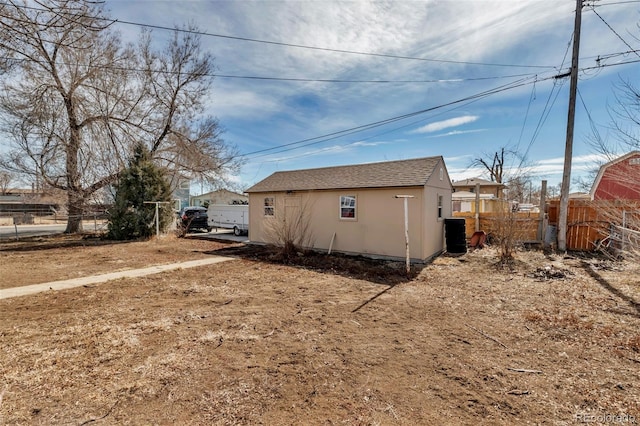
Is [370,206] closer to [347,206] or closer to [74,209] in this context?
[347,206]

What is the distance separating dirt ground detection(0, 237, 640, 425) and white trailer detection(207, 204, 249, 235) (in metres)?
9.95

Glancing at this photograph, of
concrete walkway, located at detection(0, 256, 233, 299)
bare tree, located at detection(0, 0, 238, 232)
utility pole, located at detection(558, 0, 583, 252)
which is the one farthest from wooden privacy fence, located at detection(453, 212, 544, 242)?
bare tree, located at detection(0, 0, 238, 232)

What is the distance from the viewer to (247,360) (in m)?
3.32

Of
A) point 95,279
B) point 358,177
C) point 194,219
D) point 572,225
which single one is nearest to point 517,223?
point 572,225

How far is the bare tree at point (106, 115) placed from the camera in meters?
13.9

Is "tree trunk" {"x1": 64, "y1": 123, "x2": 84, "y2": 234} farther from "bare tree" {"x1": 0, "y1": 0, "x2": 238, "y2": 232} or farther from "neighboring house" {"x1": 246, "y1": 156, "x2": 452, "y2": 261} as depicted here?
"neighboring house" {"x1": 246, "y1": 156, "x2": 452, "y2": 261}

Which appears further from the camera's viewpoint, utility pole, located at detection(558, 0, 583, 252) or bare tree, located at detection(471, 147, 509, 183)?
bare tree, located at detection(471, 147, 509, 183)

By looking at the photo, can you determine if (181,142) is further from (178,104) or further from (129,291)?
(129,291)

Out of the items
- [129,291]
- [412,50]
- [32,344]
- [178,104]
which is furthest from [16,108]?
[412,50]

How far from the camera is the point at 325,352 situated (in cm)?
352

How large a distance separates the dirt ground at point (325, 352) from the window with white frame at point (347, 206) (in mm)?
3749

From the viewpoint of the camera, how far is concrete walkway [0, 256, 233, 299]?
20.1 feet

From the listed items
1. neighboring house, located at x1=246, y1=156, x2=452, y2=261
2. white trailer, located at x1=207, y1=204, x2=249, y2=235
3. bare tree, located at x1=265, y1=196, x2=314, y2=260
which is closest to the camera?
neighboring house, located at x1=246, y1=156, x2=452, y2=261

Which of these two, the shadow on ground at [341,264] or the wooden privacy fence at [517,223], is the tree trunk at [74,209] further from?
the wooden privacy fence at [517,223]
